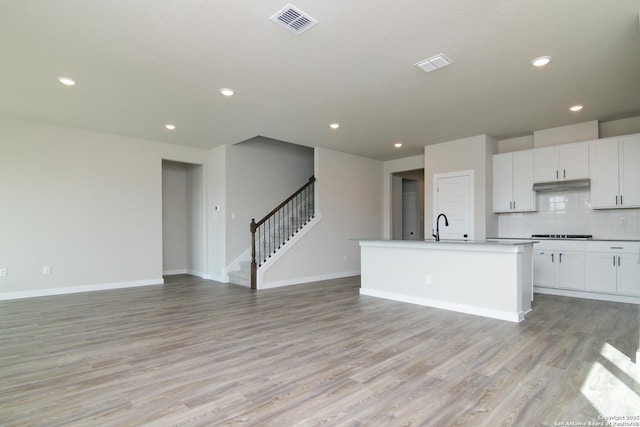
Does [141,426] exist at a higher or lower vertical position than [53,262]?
lower

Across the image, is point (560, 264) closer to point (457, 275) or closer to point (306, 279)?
point (457, 275)

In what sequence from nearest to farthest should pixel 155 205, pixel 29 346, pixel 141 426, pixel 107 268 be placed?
pixel 141 426 < pixel 29 346 < pixel 107 268 < pixel 155 205

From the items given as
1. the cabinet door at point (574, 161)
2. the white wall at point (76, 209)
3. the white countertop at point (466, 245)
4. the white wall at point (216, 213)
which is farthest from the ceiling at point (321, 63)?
the white countertop at point (466, 245)

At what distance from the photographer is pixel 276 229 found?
793 cm

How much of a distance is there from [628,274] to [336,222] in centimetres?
504

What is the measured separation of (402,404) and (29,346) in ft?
11.7

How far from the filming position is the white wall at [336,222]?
22.5ft

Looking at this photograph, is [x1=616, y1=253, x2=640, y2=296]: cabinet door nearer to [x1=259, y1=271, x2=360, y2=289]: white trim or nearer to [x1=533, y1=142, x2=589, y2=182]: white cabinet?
[x1=533, y1=142, x2=589, y2=182]: white cabinet

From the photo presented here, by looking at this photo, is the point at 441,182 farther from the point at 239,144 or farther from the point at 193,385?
the point at 193,385

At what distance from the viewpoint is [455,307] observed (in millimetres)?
4559

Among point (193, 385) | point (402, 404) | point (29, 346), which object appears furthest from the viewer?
point (29, 346)

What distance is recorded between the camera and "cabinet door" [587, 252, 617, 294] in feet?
16.6

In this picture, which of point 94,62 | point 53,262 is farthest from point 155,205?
point 94,62

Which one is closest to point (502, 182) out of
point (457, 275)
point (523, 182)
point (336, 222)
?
point (523, 182)
